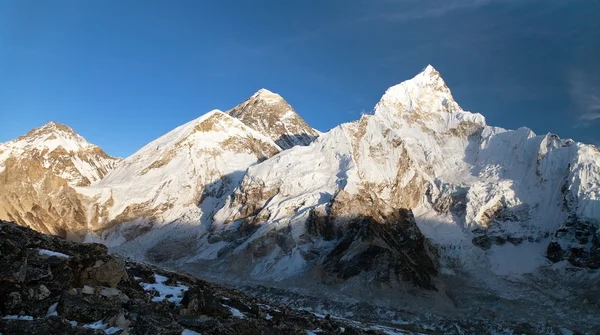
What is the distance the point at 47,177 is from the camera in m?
144

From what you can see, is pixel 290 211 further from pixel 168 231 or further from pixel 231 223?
pixel 168 231

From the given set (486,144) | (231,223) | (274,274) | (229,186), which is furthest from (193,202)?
(486,144)

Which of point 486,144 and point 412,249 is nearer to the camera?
point 412,249

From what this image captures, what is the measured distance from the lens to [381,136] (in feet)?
445

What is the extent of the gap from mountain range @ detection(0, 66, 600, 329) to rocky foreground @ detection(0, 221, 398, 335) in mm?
66638

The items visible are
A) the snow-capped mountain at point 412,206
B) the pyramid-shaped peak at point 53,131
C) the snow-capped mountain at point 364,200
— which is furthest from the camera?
the pyramid-shaped peak at point 53,131

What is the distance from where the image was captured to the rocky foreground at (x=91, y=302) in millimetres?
14352

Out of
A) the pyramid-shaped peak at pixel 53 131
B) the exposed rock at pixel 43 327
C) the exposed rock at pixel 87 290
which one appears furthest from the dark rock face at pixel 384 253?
the pyramid-shaped peak at pixel 53 131

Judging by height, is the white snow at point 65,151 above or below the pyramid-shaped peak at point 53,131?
below

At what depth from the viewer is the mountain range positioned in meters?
91.4

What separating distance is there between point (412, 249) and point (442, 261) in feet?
29.9

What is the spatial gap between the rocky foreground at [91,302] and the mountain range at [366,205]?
66.6 m

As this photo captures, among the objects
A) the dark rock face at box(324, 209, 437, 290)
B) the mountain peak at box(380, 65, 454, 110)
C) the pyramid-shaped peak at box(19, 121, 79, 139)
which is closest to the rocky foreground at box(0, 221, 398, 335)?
the dark rock face at box(324, 209, 437, 290)

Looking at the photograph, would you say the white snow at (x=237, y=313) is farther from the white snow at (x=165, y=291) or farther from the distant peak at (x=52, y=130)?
the distant peak at (x=52, y=130)
